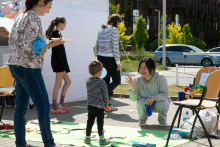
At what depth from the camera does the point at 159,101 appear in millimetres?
5953

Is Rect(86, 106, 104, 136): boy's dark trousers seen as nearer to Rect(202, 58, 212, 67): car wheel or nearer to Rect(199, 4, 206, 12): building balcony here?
Rect(202, 58, 212, 67): car wheel

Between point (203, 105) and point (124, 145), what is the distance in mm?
1230

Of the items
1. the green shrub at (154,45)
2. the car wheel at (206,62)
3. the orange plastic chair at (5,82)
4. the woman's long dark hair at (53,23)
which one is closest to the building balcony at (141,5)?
the green shrub at (154,45)

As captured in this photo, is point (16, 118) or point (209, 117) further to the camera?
point (209, 117)

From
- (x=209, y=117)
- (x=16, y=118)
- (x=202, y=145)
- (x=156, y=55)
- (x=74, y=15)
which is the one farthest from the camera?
(x=156, y=55)

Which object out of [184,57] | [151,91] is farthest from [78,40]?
[184,57]

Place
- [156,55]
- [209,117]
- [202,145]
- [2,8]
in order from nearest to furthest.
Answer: [202,145], [209,117], [2,8], [156,55]

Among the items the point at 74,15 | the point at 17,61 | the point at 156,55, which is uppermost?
the point at 74,15

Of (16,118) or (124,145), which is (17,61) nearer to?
(16,118)

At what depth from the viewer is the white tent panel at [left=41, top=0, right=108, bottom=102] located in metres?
8.84

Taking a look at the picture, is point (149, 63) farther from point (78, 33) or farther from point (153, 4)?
point (153, 4)

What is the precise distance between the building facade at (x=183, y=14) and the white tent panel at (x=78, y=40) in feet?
128

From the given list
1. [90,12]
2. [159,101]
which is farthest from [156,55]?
[159,101]

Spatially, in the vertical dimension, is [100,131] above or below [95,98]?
below
